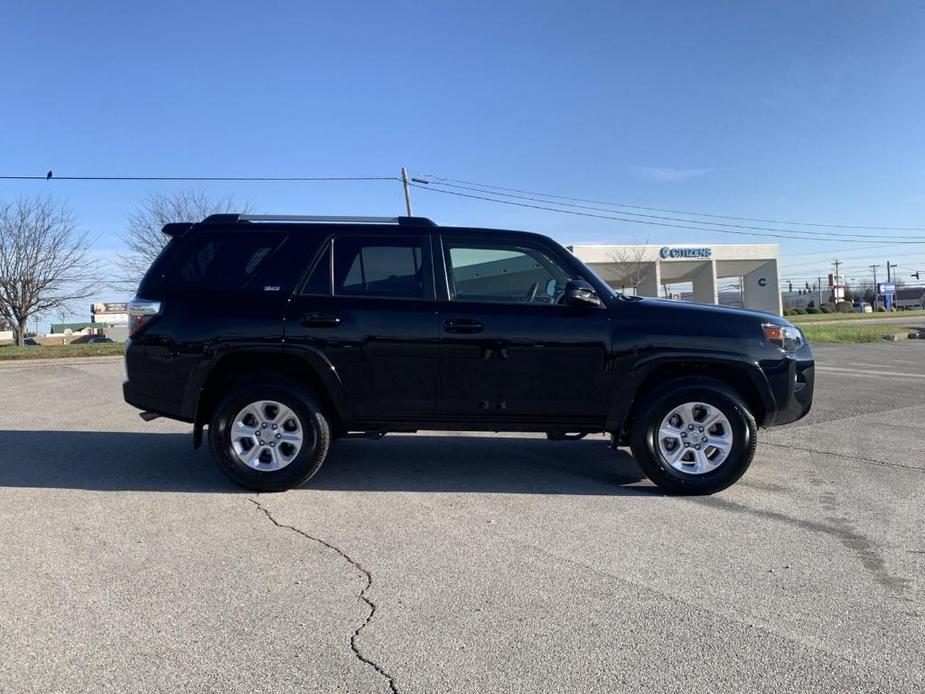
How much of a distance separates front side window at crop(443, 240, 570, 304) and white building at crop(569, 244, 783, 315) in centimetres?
4705

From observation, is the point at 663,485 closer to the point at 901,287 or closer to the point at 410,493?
the point at 410,493

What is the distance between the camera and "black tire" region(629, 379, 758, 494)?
5062mm

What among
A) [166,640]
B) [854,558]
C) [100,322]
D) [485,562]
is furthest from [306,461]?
[100,322]

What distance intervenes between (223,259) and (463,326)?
6.38 feet

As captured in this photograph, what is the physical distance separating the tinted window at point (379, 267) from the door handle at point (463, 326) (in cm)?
34

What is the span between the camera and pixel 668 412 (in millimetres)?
5109

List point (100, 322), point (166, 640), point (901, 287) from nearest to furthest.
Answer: point (166, 640), point (100, 322), point (901, 287)

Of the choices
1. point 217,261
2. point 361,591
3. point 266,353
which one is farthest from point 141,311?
point 361,591

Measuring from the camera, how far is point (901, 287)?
133 metres

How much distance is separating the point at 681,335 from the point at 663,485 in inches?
44.1

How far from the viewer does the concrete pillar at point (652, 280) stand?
181 ft

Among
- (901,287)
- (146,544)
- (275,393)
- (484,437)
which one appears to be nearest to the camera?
(146,544)

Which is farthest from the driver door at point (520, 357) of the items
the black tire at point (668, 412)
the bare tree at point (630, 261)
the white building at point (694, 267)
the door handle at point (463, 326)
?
the bare tree at point (630, 261)

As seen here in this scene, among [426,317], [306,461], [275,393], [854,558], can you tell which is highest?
[426,317]
